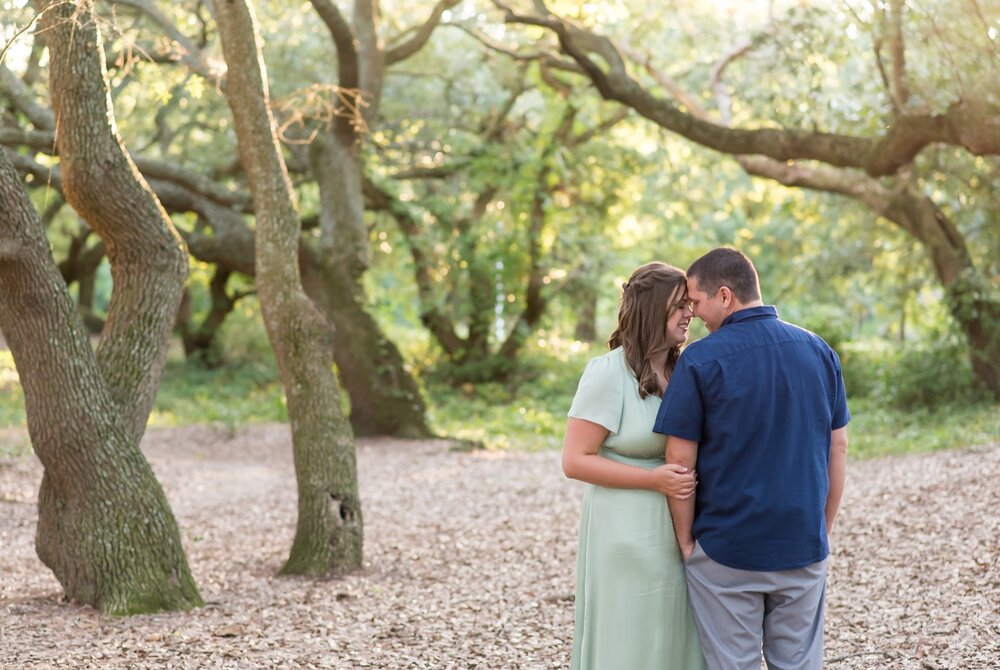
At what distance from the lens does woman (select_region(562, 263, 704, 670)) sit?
129 inches

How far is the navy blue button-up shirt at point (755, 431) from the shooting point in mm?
3088

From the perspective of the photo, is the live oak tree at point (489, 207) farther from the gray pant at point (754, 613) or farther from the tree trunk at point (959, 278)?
the gray pant at point (754, 613)

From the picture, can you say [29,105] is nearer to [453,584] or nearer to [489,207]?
[453,584]

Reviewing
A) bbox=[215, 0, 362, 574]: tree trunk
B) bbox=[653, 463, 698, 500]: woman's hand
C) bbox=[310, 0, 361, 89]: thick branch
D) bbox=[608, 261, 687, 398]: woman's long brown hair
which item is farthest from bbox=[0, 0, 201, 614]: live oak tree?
bbox=[310, 0, 361, 89]: thick branch

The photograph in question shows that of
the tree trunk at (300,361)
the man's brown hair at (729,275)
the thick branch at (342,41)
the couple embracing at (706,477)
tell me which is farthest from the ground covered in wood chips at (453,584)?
the thick branch at (342,41)

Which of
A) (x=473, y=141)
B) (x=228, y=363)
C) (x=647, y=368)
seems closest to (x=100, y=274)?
(x=228, y=363)

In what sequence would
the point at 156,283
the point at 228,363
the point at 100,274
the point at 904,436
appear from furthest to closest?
the point at 100,274 < the point at 228,363 < the point at 904,436 < the point at 156,283

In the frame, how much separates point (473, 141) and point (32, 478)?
8649mm

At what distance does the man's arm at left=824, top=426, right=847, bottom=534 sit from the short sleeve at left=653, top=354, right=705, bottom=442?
49 centimetres

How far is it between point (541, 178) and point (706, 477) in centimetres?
1419

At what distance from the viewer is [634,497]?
329cm

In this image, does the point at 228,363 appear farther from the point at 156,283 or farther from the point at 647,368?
the point at 647,368

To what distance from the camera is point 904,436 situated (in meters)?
11.9

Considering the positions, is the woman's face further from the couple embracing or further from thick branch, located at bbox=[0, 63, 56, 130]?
thick branch, located at bbox=[0, 63, 56, 130]
